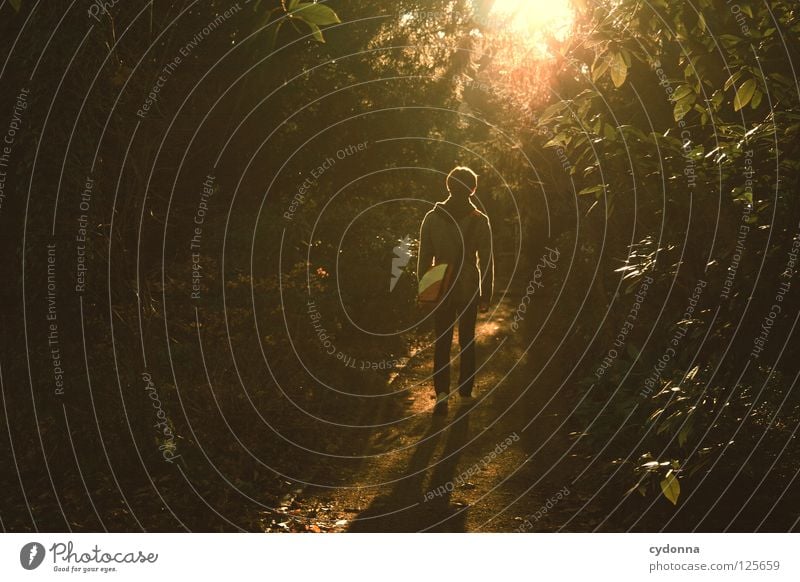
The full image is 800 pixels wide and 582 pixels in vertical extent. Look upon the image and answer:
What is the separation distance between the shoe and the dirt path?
9 cm

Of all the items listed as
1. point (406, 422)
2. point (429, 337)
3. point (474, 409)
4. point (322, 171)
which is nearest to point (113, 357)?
point (406, 422)

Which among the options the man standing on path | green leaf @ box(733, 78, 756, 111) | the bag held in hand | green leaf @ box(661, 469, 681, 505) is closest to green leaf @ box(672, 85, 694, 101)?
green leaf @ box(733, 78, 756, 111)

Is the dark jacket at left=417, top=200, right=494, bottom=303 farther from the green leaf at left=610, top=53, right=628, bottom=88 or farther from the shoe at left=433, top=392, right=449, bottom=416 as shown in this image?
the green leaf at left=610, top=53, right=628, bottom=88

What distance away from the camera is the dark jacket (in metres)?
9.61

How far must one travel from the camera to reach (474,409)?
10.1 m

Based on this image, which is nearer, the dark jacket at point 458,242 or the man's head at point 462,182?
the man's head at point 462,182

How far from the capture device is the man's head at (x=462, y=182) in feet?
Answer: 31.0

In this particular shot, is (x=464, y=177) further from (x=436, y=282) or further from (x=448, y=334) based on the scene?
(x=448, y=334)

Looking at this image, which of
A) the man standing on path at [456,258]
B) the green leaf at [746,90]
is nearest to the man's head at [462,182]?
the man standing on path at [456,258]

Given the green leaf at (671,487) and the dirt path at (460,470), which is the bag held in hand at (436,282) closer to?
the dirt path at (460,470)

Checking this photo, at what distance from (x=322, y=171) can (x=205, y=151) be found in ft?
11.9

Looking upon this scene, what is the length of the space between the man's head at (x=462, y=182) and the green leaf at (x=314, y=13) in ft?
19.2

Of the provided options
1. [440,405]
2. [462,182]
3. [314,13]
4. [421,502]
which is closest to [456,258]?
[462,182]
